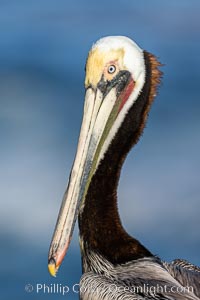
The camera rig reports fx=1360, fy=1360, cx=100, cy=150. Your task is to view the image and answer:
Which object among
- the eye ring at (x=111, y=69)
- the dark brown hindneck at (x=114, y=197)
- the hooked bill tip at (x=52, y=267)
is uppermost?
the eye ring at (x=111, y=69)

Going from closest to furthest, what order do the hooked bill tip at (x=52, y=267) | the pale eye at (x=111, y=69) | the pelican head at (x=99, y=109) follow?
the hooked bill tip at (x=52, y=267)
the pelican head at (x=99, y=109)
the pale eye at (x=111, y=69)

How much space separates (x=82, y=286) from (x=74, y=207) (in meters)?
0.40

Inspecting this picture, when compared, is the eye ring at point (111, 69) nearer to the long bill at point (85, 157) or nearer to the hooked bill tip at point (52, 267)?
the long bill at point (85, 157)

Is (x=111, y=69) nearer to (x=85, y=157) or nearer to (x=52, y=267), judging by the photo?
(x=85, y=157)

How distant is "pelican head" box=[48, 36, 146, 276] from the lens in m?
6.82

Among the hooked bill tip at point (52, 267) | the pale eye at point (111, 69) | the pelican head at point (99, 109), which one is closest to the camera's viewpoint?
the hooked bill tip at point (52, 267)

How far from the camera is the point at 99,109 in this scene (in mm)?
6957

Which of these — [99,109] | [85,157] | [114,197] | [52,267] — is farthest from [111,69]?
[52,267]

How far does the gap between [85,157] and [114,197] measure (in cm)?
29

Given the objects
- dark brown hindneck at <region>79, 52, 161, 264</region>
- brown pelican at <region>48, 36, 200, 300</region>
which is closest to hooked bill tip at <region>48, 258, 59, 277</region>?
brown pelican at <region>48, 36, 200, 300</region>

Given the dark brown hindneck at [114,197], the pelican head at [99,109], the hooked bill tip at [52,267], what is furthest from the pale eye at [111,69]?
the hooked bill tip at [52,267]

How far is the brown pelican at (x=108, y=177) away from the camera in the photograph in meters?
6.76

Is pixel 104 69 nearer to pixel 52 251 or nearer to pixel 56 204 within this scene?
pixel 52 251

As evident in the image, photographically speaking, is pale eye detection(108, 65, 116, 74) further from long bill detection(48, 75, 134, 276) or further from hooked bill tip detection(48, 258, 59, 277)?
hooked bill tip detection(48, 258, 59, 277)
